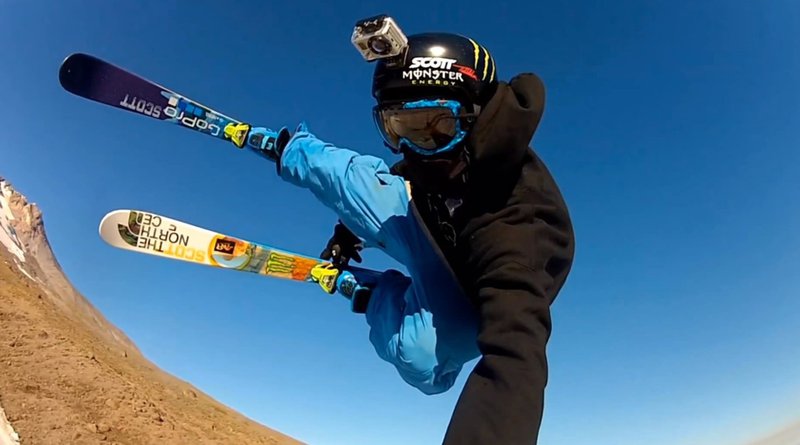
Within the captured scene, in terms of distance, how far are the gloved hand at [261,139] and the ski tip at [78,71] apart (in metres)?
2.05

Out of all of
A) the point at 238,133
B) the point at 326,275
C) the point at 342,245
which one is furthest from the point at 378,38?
the point at 326,275

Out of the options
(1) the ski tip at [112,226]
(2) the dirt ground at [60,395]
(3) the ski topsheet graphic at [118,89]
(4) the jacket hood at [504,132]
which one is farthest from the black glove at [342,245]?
(2) the dirt ground at [60,395]

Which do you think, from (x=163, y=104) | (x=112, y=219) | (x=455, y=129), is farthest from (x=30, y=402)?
(x=455, y=129)

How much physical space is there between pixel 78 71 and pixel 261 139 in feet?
8.87

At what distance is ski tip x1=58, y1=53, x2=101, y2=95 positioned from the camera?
5172 mm

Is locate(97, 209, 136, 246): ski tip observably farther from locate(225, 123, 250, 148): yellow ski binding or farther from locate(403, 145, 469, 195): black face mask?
locate(403, 145, 469, 195): black face mask

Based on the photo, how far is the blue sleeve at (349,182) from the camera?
3.02 meters

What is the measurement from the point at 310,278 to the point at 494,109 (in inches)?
111

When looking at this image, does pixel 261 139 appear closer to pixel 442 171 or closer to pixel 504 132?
pixel 442 171

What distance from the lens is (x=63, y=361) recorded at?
46.7ft

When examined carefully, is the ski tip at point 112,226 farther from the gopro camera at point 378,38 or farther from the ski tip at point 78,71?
the gopro camera at point 378,38

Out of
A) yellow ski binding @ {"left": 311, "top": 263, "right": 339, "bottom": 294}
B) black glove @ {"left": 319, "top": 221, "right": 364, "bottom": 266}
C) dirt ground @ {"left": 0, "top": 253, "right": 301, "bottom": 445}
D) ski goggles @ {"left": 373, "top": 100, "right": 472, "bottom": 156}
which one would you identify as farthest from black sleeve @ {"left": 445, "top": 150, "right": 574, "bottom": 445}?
dirt ground @ {"left": 0, "top": 253, "right": 301, "bottom": 445}

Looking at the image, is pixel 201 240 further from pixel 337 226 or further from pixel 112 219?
pixel 337 226

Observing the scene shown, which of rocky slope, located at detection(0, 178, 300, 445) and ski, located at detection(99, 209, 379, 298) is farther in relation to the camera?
rocky slope, located at detection(0, 178, 300, 445)
